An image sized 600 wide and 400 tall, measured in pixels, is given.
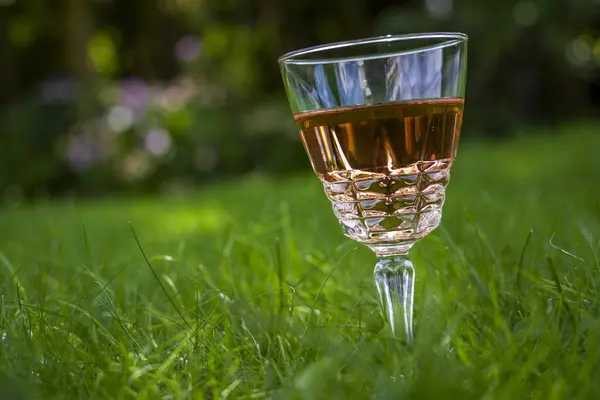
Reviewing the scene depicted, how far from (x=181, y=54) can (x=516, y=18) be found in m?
4.72

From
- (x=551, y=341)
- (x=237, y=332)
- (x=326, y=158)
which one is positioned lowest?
(x=237, y=332)

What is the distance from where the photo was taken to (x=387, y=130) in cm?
122

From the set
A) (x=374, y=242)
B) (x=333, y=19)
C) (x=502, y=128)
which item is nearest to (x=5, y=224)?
(x=374, y=242)

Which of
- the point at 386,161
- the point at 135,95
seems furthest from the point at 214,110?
the point at 386,161

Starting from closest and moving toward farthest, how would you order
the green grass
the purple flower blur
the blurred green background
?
the green grass, the blurred green background, the purple flower blur

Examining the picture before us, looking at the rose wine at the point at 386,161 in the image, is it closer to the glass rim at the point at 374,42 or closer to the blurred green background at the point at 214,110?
the glass rim at the point at 374,42

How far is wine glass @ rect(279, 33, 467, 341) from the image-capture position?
1208 mm

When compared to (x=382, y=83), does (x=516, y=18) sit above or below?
below

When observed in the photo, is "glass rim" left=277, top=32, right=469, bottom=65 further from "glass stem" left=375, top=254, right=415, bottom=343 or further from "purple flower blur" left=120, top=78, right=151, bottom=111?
"purple flower blur" left=120, top=78, right=151, bottom=111

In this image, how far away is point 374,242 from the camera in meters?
1.32

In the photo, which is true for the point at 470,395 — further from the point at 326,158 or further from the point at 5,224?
the point at 5,224

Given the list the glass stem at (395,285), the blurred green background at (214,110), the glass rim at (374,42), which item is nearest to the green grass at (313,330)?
the glass stem at (395,285)

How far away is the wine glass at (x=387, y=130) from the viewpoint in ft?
3.96

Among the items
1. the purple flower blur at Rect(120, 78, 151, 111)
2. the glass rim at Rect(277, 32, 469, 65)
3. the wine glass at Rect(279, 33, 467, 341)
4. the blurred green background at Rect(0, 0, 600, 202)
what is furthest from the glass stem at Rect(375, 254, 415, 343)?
the purple flower blur at Rect(120, 78, 151, 111)
